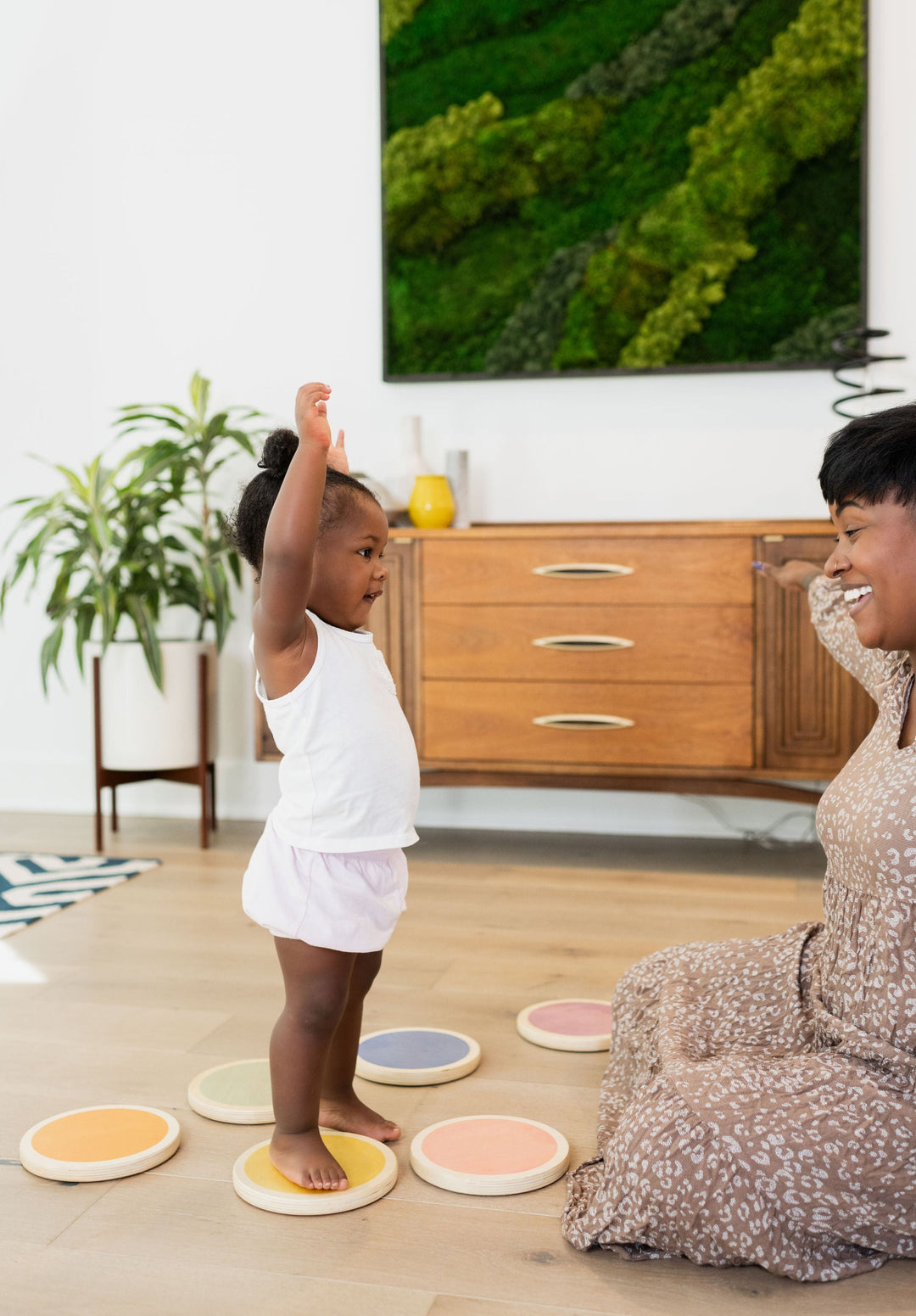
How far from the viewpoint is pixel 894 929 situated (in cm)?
130

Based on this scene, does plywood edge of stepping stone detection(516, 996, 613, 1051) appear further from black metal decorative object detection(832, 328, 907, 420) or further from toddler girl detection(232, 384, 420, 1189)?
black metal decorative object detection(832, 328, 907, 420)

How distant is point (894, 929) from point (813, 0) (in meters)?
2.60

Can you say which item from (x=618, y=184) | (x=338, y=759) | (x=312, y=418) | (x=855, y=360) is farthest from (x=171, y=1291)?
(x=618, y=184)

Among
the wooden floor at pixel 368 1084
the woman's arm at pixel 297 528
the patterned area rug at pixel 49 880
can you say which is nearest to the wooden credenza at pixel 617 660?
the wooden floor at pixel 368 1084

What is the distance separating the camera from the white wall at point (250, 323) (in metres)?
3.24

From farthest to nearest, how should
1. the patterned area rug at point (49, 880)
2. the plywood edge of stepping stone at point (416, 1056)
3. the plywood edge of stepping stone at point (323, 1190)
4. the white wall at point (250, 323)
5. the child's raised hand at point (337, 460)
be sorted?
the white wall at point (250, 323) → the patterned area rug at point (49, 880) → the plywood edge of stepping stone at point (416, 1056) → the child's raised hand at point (337, 460) → the plywood edge of stepping stone at point (323, 1190)

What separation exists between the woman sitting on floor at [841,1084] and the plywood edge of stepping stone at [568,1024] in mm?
416

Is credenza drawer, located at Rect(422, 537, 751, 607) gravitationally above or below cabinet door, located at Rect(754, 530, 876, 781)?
above

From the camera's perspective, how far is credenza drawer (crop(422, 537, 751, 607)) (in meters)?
2.84

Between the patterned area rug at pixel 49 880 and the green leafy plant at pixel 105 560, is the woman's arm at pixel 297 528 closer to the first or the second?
the patterned area rug at pixel 49 880

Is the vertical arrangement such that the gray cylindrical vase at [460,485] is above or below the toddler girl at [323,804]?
above

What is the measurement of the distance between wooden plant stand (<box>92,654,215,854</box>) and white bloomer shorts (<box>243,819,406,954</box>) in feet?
5.91

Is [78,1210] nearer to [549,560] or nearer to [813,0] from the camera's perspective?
[549,560]

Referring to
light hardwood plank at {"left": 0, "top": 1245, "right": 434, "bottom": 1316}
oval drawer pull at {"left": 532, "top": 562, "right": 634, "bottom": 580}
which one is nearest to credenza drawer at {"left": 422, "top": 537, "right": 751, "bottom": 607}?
oval drawer pull at {"left": 532, "top": 562, "right": 634, "bottom": 580}
